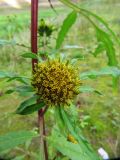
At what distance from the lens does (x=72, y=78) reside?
0.92 m

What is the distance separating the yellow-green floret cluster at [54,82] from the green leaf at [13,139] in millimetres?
80

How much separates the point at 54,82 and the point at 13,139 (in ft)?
0.47

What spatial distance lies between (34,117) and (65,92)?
1.55m

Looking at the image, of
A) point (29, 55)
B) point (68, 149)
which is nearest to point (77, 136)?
point (68, 149)

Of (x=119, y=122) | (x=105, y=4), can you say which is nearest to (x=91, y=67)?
(x=119, y=122)

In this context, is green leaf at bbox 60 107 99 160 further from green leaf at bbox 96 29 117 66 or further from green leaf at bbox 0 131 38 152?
green leaf at bbox 96 29 117 66

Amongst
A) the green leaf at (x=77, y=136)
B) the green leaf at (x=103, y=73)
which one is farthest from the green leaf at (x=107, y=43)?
the green leaf at (x=77, y=136)

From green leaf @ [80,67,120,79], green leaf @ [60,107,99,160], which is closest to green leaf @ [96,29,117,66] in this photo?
green leaf @ [80,67,120,79]

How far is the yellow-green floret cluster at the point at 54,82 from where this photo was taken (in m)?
0.89

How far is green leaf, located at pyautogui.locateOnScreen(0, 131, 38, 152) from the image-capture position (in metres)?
0.90

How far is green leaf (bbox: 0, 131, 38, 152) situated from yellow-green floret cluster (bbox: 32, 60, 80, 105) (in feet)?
0.26

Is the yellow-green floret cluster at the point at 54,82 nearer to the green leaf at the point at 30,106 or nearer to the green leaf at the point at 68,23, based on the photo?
the green leaf at the point at 30,106

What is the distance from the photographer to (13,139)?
3.00ft

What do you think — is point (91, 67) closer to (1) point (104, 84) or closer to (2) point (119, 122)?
(1) point (104, 84)
